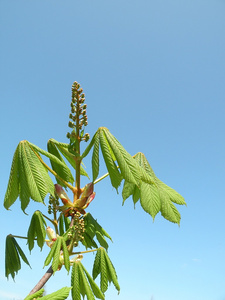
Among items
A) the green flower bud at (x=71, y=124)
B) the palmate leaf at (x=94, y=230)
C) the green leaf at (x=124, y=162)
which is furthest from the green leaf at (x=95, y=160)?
the palmate leaf at (x=94, y=230)

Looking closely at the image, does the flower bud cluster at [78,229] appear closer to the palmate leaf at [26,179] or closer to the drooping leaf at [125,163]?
the palmate leaf at [26,179]

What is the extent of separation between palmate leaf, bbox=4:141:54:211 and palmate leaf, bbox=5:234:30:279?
509 mm

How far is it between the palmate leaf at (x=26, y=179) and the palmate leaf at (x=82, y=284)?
669 mm

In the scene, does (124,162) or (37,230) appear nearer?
(124,162)

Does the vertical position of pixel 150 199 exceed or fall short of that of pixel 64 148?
it falls short

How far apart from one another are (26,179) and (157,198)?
3.65ft

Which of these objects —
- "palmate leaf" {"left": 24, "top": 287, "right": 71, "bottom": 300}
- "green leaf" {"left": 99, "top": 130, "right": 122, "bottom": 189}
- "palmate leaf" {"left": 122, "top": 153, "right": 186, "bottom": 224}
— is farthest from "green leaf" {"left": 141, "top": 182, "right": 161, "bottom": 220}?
"palmate leaf" {"left": 24, "top": 287, "right": 71, "bottom": 300}

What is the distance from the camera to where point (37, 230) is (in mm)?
2836

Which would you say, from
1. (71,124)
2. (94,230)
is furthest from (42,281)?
(71,124)

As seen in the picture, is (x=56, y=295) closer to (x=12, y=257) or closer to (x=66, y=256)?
(x=66, y=256)

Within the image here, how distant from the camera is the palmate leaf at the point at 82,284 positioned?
238 centimetres

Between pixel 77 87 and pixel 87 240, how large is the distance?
149 centimetres

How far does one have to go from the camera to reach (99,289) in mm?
2484

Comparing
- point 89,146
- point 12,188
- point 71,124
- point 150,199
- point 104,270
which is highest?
point 71,124
